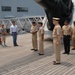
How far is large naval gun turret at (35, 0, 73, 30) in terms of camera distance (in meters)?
9.51

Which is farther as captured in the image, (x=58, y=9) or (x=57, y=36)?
(x=58, y=9)

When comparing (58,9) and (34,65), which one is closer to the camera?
(34,65)

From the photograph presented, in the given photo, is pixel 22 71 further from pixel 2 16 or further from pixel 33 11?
pixel 33 11

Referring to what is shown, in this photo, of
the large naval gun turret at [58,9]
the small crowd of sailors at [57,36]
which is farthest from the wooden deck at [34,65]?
the large naval gun turret at [58,9]

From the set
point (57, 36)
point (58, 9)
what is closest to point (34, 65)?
point (57, 36)

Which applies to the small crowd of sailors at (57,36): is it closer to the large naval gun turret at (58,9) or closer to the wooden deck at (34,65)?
the wooden deck at (34,65)

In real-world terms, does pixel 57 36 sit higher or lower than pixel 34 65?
Answer: higher

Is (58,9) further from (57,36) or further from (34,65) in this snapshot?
(34,65)

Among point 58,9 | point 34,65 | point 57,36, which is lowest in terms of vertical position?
point 34,65

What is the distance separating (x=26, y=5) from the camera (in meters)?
33.5

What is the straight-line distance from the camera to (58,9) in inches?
418

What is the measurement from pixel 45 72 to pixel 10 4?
25.7m

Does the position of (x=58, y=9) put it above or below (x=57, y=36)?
above

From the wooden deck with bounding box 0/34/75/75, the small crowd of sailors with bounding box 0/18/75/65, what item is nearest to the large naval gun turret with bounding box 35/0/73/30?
the small crowd of sailors with bounding box 0/18/75/65
